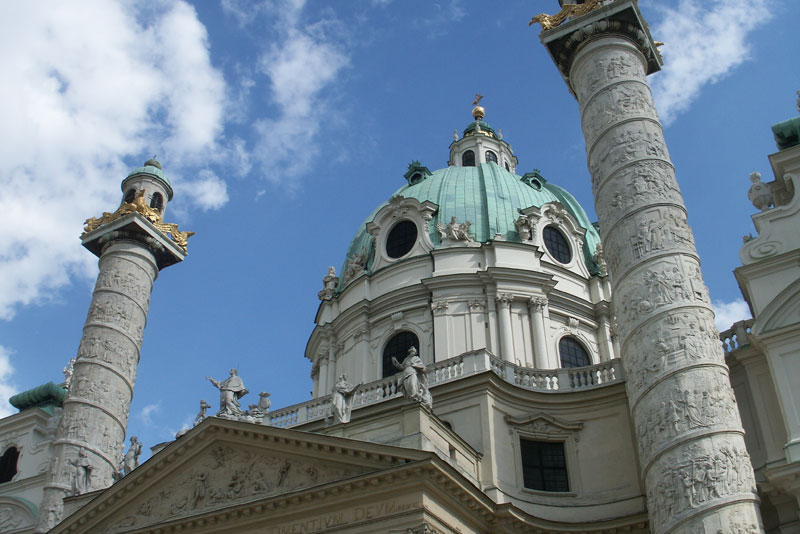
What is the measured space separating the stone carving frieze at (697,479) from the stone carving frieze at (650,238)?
4.21 meters

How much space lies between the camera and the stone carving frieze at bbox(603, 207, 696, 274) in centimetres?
1761

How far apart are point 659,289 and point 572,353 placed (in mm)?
10584

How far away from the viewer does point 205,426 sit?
1962 centimetres

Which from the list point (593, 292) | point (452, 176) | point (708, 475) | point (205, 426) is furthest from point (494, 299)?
point (708, 475)

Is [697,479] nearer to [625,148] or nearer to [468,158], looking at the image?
[625,148]

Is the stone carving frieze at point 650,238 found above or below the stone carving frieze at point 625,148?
below

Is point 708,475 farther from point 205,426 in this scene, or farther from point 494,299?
point 494,299

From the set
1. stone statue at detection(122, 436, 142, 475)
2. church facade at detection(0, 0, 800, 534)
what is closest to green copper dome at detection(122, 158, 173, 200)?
church facade at detection(0, 0, 800, 534)

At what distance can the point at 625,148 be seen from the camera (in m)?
19.2

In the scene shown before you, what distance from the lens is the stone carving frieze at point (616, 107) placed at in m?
19.8

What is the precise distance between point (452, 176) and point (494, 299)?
23.1 feet

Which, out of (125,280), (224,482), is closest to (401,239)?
(125,280)

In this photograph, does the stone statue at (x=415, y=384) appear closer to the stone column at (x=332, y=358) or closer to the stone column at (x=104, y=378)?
the stone column at (x=104, y=378)

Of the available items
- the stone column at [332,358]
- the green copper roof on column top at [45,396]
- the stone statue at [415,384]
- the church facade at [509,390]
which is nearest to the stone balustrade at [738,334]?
the church facade at [509,390]
